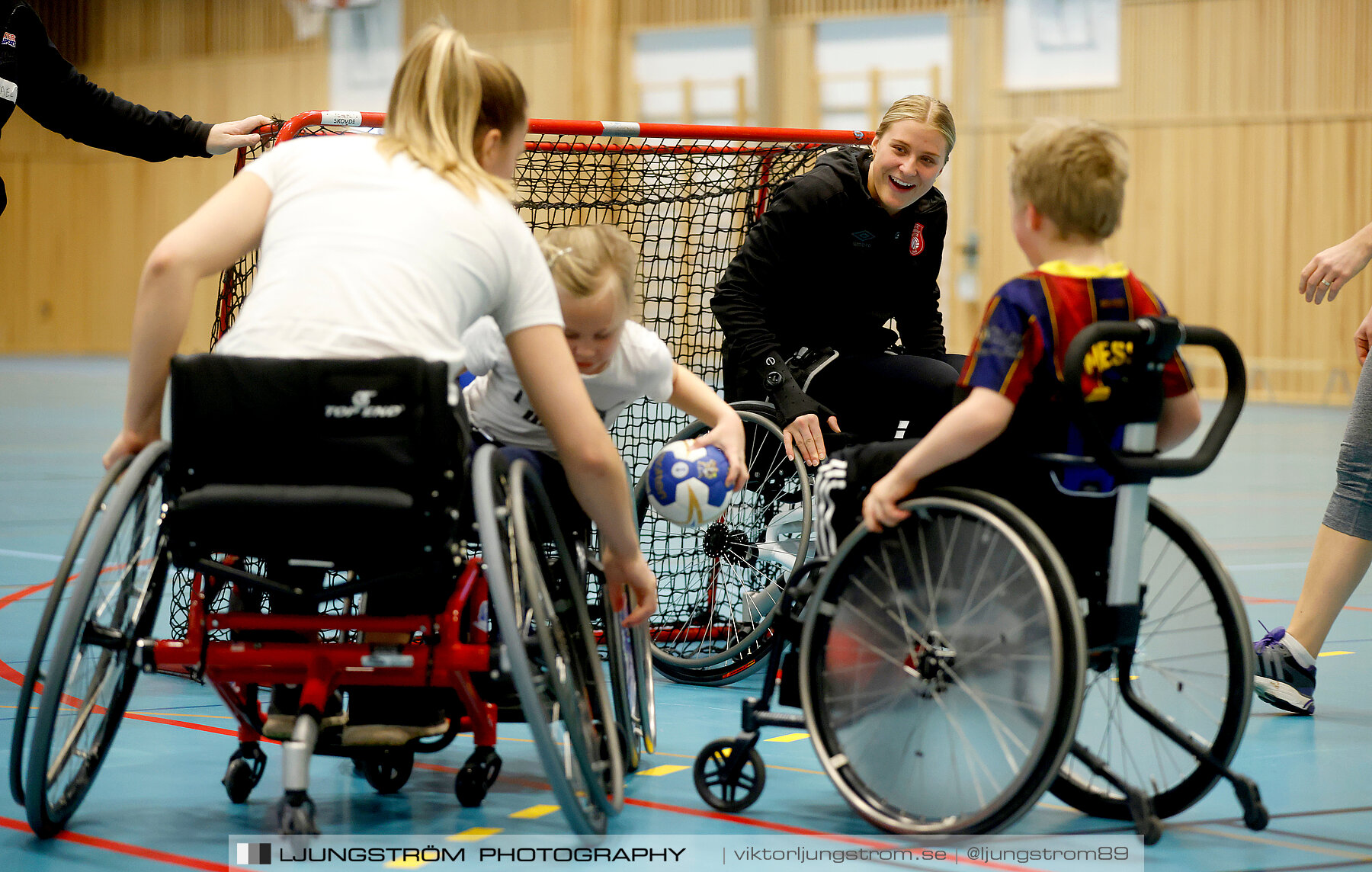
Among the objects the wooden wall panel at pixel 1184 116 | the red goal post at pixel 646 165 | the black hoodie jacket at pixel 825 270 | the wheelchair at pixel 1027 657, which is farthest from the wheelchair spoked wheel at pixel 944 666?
the wooden wall panel at pixel 1184 116

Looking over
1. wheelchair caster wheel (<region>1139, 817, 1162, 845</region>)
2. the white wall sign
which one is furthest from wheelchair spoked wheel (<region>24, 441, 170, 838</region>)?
the white wall sign

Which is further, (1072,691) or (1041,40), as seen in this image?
(1041,40)

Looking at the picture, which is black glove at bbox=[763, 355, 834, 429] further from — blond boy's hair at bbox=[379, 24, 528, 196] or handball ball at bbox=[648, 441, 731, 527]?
blond boy's hair at bbox=[379, 24, 528, 196]

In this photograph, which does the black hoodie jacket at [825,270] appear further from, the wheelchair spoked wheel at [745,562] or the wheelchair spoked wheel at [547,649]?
the wheelchair spoked wheel at [547,649]

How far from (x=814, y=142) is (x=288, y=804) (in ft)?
8.84

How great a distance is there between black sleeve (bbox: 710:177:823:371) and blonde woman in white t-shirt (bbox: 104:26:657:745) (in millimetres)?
1360

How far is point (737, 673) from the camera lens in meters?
3.40

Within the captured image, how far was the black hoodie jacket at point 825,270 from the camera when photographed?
342cm

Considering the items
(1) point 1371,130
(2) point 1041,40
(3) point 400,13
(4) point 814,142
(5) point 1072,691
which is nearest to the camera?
(5) point 1072,691

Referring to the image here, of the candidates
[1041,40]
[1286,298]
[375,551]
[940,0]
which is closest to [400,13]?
[940,0]

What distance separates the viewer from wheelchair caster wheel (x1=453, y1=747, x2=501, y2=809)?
2.32 m

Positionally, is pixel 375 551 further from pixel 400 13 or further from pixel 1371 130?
pixel 400 13

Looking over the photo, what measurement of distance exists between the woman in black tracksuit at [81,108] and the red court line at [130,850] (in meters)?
→ 1.76

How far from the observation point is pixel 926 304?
3.63 m
